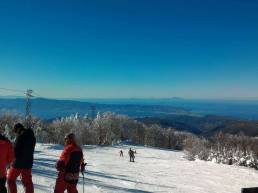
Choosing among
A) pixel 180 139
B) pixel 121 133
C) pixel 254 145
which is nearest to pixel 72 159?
pixel 254 145

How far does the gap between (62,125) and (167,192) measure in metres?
112

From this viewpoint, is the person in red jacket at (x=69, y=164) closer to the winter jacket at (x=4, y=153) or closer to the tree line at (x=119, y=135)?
the winter jacket at (x=4, y=153)

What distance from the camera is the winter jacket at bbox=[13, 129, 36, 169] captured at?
11102 millimetres

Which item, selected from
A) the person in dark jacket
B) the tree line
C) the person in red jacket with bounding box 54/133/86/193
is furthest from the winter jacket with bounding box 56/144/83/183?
the tree line

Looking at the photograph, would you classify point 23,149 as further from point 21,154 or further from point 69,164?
point 69,164

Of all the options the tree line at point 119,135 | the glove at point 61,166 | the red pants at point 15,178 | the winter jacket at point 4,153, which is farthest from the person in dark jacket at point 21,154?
the tree line at point 119,135

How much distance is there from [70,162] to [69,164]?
60 millimetres

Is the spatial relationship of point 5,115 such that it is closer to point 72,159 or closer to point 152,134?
point 152,134

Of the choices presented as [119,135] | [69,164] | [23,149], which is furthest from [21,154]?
[119,135]

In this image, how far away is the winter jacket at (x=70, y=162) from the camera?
36.4 ft

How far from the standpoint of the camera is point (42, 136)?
11500 cm

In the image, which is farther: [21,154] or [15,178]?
[15,178]

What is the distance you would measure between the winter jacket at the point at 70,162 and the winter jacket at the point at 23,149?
0.90m

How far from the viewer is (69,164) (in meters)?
11.2
